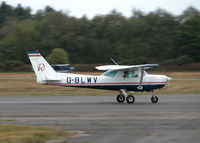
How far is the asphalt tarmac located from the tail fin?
2.41 metres

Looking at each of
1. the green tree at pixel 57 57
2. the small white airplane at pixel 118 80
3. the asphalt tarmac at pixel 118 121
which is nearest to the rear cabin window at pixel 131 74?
the small white airplane at pixel 118 80

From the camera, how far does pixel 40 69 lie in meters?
20.3

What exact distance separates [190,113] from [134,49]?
188ft

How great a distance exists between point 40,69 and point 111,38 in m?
60.4

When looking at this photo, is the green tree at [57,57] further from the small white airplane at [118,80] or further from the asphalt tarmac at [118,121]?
the asphalt tarmac at [118,121]

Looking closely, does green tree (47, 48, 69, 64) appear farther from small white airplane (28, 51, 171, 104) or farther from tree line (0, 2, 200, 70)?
small white airplane (28, 51, 171, 104)

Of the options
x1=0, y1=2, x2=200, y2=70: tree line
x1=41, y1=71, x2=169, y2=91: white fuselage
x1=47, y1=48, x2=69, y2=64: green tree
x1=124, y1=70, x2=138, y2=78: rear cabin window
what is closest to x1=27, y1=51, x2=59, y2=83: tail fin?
x1=41, y1=71, x2=169, y2=91: white fuselage

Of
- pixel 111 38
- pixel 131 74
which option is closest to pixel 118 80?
pixel 131 74

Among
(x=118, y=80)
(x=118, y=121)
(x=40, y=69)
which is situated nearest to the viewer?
(x=118, y=121)

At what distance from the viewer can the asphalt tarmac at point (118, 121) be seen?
35.4ft

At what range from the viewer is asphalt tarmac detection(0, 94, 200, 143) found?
10.8 m

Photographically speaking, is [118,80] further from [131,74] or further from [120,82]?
[131,74]

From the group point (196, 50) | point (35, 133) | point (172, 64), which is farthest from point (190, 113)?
point (196, 50)

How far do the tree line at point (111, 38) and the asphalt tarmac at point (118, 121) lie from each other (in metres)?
50.4
